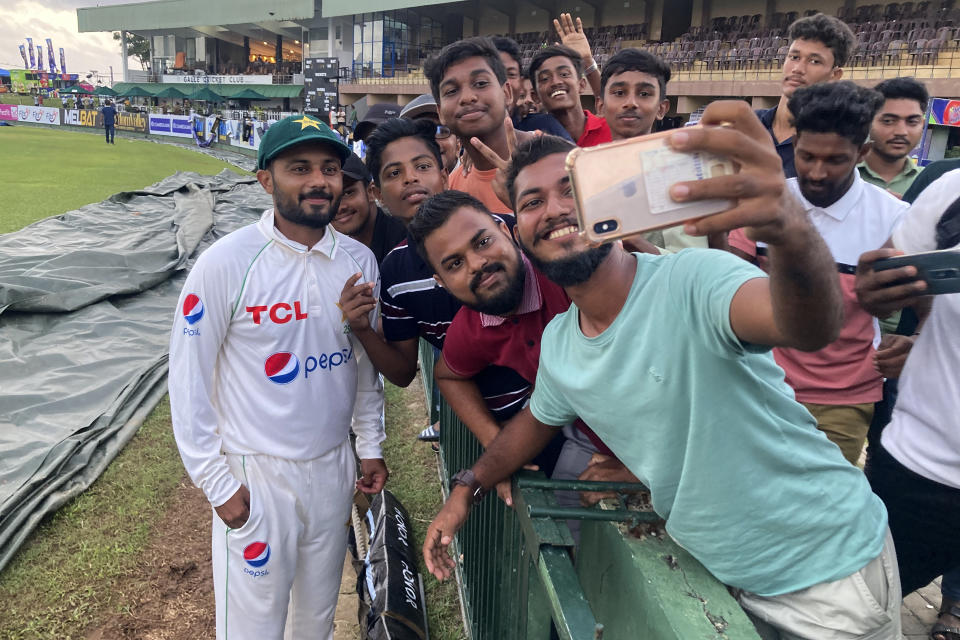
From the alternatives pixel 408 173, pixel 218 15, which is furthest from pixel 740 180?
pixel 218 15

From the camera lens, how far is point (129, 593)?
3689 millimetres

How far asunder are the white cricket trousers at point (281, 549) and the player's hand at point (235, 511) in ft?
0.11

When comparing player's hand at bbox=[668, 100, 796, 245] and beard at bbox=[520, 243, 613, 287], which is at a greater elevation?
player's hand at bbox=[668, 100, 796, 245]

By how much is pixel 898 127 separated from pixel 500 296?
3.61m

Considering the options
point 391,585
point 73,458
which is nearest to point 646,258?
point 391,585

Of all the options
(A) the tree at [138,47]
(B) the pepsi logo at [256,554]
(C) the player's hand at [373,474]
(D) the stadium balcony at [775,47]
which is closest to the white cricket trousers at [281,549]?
(B) the pepsi logo at [256,554]

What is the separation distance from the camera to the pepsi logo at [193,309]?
7.98 ft

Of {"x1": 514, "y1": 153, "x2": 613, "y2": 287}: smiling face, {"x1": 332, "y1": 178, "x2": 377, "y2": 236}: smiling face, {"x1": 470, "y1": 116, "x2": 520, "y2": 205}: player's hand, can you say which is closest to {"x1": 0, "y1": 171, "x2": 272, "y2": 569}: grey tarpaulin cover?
{"x1": 332, "y1": 178, "x2": 377, "y2": 236}: smiling face

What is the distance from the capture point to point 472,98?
11.4 ft

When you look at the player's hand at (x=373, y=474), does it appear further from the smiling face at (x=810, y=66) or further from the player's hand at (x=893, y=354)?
the smiling face at (x=810, y=66)

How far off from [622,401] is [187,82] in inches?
2231

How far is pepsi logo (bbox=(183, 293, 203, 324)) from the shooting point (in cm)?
243

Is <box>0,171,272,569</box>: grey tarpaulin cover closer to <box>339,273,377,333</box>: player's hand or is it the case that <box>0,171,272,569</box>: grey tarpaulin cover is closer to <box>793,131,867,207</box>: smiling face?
<box>339,273,377,333</box>: player's hand

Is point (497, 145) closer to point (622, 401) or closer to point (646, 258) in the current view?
point (646, 258)
